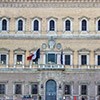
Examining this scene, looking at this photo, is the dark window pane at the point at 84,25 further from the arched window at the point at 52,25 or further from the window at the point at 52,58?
the window at the point at 52,58

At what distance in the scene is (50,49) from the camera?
206 ft

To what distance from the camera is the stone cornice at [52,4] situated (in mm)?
63312

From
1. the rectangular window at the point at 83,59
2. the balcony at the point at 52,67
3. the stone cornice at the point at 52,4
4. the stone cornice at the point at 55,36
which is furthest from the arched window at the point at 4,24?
the rectangular window at the point at 83,59

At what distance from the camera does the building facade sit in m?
62.2

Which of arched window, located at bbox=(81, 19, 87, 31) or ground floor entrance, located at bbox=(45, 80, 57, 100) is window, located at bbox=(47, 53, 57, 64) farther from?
arched window, located at bbox=(81, 19, 87, 31)

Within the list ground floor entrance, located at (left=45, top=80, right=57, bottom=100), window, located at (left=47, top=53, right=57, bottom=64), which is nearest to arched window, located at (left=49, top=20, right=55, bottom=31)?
window, located at (left=47, top=53, right=57, bottom=64)

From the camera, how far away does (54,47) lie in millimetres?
62844

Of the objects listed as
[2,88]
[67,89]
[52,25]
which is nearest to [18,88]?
[2,88]

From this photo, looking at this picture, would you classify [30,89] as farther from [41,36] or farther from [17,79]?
[41,36]

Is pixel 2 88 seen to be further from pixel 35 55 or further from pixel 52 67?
pixel 52 67

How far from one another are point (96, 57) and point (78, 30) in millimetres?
3600

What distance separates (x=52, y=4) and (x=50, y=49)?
5.07m

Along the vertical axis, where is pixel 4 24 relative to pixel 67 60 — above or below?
above

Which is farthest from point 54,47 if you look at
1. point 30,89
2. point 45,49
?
point 30,89
